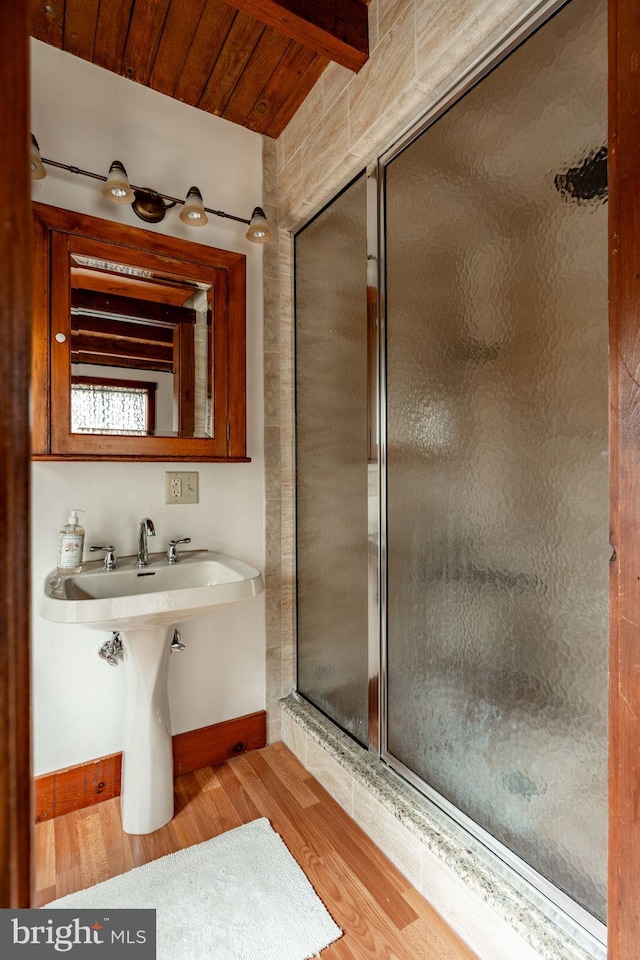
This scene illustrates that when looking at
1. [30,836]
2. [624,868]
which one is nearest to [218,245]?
[30,836]

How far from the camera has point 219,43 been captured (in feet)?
5.01

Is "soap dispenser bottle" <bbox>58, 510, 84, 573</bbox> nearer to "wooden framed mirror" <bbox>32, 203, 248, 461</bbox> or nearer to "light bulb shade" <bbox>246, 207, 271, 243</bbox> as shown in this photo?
"wooden framed mirror" <bbox>32, 203, 248, 461</bbox>

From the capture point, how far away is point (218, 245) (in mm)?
1792

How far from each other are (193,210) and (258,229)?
237 millimetres

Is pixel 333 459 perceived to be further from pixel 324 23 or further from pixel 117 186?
pixel 324 23

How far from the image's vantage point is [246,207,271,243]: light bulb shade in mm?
1685

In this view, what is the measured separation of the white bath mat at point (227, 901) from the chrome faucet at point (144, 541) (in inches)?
34.3

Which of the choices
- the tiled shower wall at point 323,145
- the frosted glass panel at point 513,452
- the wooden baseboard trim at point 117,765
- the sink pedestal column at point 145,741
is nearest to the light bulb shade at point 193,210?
the tiled shower wall at point 323,145

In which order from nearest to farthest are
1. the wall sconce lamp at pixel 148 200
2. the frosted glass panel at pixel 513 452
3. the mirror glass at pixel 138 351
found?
the frosted glass panel at pixel 513 452 → the wall sconce lamp at pixel 148 200 → the mirror glass at pixel 138 351

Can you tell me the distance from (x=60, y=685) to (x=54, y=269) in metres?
1.36

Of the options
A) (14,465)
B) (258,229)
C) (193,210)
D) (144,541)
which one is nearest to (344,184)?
(258,229)

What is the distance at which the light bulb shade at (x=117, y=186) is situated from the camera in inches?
55.7

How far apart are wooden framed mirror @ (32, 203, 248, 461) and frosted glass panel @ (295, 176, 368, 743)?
27 cm

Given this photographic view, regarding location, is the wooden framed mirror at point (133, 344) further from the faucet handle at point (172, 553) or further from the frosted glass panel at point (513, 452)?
the frosted glass panel at point (513, 452)
